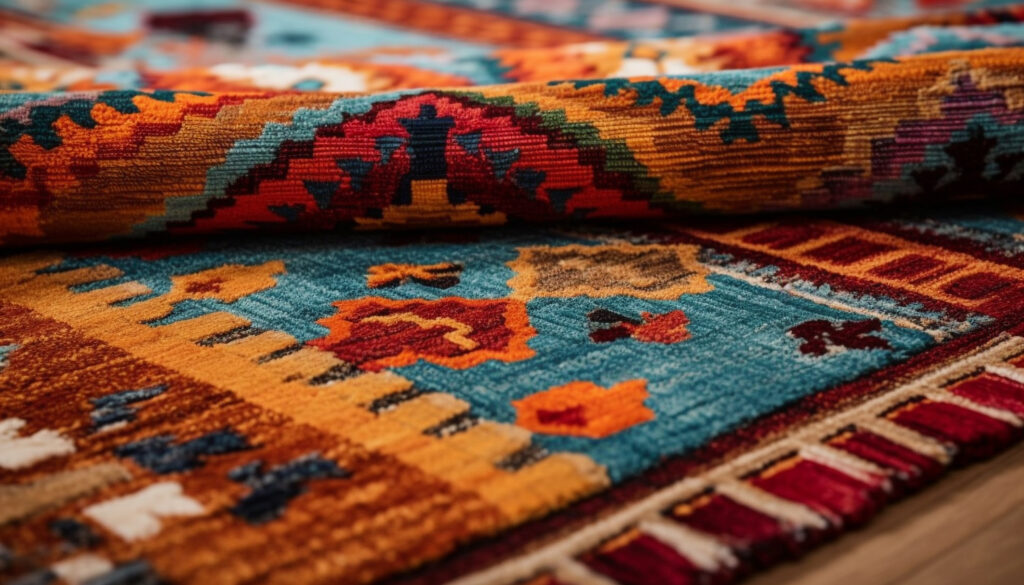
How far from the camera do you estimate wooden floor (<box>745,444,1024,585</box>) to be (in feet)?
1.77

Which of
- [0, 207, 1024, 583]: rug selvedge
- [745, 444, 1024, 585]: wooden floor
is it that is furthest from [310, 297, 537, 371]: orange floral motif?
[745, 444, 1024, 585]: wooden floor

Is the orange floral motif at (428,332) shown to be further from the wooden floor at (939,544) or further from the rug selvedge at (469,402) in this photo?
the wooden floor at (939,544)

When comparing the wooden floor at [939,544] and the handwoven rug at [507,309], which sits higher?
the handwoven rug at [507,309]

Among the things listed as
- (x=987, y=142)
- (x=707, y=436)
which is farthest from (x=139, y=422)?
(x=987, y=142)

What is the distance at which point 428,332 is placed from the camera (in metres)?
0.80

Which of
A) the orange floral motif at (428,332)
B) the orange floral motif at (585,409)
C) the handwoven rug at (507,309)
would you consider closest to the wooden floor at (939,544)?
the handwoven rug at (507,309)

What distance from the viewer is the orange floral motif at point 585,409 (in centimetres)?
64

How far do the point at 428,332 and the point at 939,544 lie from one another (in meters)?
0.40

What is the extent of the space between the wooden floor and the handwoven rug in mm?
12

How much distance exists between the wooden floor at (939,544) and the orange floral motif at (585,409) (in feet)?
0.49

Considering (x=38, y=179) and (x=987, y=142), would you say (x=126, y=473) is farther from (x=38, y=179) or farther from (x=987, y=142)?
(x=987, y=142)

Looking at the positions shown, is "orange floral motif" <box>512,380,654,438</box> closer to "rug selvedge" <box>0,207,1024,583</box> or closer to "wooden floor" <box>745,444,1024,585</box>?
"rug selvedge" <box>0,207,1024,583</box>

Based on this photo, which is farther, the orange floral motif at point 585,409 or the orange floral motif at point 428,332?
the orange floral motif at point 428,332

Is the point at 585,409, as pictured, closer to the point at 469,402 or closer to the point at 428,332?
the point at 469,402
